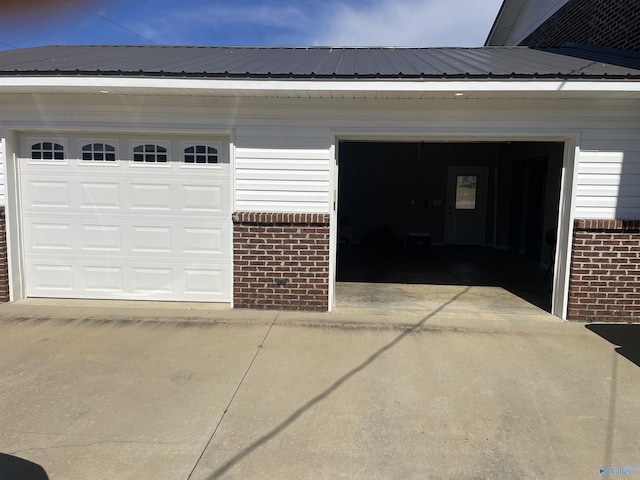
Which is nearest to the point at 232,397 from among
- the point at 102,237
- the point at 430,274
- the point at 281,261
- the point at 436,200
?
the point at 281,261

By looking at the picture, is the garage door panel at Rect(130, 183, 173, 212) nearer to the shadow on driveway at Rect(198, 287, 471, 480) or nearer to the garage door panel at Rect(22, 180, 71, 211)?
the garage door panel at Rect(22, 180, 71, 211)

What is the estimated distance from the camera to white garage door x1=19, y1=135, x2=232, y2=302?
238 inches

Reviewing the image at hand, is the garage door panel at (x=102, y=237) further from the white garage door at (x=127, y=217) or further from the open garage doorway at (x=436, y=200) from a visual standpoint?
the open garage doorway at (x=436, y=200)

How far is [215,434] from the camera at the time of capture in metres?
3.07

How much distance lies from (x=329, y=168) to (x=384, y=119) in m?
0.94

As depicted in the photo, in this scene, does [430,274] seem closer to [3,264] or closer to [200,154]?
[200,154]

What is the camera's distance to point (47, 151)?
6102mm

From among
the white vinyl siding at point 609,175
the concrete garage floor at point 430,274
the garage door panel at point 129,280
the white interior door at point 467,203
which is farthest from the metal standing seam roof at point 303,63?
the white interior door at point 467,203

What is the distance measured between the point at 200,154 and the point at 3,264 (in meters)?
3.14

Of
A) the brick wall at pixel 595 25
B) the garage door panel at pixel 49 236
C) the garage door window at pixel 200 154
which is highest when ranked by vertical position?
the brick wall at pixel 595 25

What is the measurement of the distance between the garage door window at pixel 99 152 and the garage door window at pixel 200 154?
104 cm

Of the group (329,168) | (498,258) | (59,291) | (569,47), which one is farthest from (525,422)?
(498,258)

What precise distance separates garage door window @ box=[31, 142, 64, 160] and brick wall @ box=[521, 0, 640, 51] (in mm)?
8403

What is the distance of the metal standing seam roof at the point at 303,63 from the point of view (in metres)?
5.03
